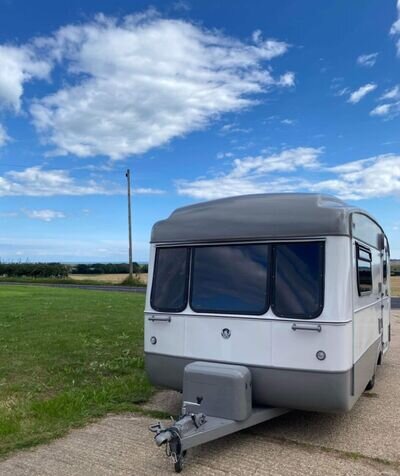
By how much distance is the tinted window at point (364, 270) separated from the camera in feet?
17.9

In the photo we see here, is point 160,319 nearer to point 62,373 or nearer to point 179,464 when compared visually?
point 179,464

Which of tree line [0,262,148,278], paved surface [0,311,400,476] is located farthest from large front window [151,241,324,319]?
tree line [0,262,148,278]

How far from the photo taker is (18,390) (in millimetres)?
6590

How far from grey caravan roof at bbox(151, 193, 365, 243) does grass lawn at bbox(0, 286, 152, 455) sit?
2280 millimetres

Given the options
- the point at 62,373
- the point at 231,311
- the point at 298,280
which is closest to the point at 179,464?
the point at 231,311

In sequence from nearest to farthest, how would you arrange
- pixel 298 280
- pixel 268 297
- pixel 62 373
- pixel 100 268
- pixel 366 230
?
pixel 298 280
pixel 268 297
pixel 366 230
pixel 62 373
pixel 100 268

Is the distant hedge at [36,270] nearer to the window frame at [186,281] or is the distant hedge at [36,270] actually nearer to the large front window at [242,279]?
the window frame at [186,281]

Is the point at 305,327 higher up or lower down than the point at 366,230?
lower down

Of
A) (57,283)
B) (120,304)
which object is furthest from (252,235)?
(57,283)

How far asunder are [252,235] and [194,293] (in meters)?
0.93

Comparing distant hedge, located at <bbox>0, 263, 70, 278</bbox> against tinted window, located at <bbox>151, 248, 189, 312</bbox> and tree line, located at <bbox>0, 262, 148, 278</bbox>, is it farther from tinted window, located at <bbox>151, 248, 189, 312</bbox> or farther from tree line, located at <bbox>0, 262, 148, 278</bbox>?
tinted window, located at <bbox>151, 248, 189, 312</bbox>

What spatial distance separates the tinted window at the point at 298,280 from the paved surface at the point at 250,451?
130 centimetres

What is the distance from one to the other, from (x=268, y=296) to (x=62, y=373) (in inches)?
162

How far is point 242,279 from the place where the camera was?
5.14 meters
